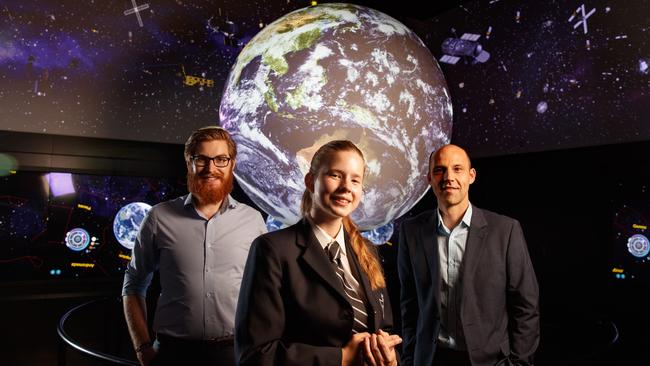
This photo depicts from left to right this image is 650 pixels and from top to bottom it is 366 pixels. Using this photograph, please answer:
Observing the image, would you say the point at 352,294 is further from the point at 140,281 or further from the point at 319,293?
the point at 140,281

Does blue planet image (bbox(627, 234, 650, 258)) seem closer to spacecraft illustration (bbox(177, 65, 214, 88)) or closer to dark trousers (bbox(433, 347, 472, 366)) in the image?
Result: dark trousers (bbox(433, 347, 472, 366))

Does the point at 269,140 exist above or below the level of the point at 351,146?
above

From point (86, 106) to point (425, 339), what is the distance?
4442 millimetres

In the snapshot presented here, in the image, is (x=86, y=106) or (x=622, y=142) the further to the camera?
(x=86, y=106)

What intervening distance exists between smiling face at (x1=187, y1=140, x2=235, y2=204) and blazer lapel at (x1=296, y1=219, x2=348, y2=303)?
2.30ft

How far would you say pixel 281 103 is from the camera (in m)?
4.55

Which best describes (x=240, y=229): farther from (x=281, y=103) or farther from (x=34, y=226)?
(x=34, y=226)

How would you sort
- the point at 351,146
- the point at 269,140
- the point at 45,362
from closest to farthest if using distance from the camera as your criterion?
the point at 351,146 → the point at 45,362 → the point at 269,140

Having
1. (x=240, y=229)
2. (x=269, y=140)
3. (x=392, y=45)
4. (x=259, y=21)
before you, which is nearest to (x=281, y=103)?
(x=269, y=140)

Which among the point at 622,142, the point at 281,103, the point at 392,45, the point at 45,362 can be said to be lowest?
the point at 45,362

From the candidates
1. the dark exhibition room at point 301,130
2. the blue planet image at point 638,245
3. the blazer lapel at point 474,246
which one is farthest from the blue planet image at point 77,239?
the blue planet image at point 638,245

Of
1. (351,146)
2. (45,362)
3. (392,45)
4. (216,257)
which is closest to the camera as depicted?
(351,146)

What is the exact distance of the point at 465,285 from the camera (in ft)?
6.45

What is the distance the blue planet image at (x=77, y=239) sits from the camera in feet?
16.1
